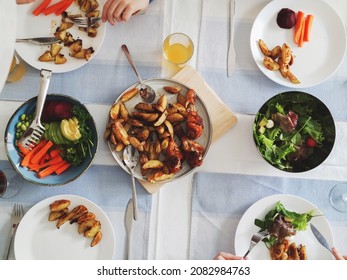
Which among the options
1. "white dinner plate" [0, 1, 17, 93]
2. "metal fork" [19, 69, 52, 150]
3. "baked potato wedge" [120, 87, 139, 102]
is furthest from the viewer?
"baked potato wedge" [120, 87, 139, 102]

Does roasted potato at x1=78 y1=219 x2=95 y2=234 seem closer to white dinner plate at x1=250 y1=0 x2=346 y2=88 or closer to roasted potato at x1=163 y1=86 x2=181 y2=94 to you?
roasted potato at x1=163 y1=86 x2=181 y2=94

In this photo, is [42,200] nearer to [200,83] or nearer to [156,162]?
[156,162]

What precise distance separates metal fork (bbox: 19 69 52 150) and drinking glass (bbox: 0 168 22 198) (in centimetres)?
11

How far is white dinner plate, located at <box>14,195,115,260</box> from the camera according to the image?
1204mm

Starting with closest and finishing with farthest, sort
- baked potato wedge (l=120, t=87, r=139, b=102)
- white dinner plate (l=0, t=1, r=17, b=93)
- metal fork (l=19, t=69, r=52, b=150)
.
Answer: white dinner plate (l=0, t=1, r=17, b=93), metal fork (l=19, t=69, r=52, b=150), baked potato wedge (l=120, t=87, r=139, b=102)

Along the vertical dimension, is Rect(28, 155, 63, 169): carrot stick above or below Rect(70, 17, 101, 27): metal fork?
below

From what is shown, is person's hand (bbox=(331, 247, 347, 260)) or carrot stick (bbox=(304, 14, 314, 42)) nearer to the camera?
person's hand (bbox=(331, 247, 347, 260))

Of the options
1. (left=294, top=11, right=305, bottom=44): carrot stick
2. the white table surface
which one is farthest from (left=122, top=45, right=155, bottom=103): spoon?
(left=294, top=11, right=305, bottom=44): carrot stick

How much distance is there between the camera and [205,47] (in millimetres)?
1304

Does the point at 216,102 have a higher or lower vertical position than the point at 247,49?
lower

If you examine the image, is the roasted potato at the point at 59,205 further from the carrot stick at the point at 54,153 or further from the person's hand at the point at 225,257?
the person's hand at the point at 225,257

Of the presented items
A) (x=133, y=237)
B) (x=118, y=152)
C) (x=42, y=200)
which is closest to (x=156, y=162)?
(x=118, y=152)

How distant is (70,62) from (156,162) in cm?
38
